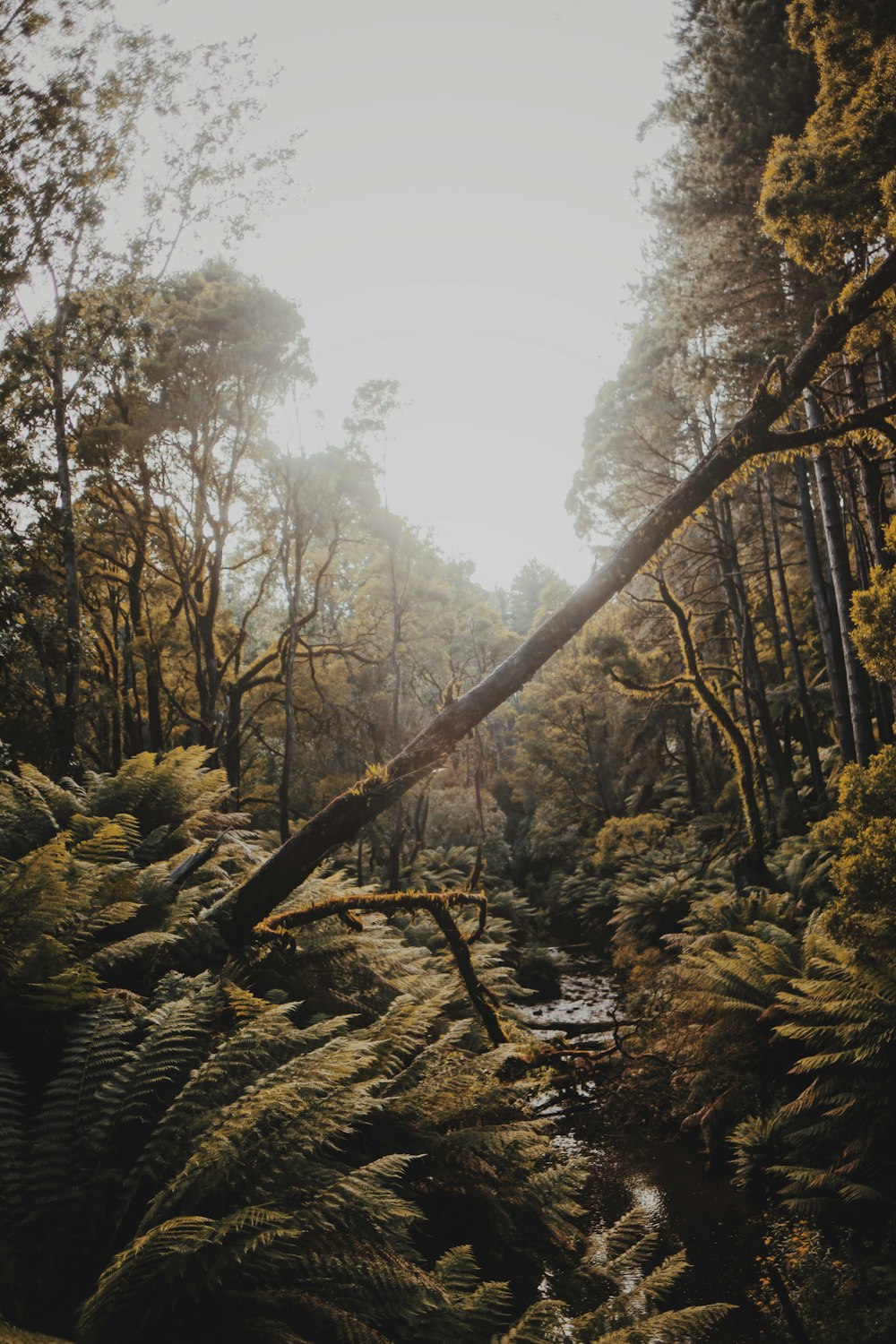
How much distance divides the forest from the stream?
2.0 inches

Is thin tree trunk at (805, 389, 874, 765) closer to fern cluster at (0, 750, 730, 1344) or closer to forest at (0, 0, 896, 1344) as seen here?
forest at (0, 0, 896, 1344)

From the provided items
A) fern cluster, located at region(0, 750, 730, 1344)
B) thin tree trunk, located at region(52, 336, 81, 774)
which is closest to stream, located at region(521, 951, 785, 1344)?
fern cluster, located at region(0, 750, 730, 1344)

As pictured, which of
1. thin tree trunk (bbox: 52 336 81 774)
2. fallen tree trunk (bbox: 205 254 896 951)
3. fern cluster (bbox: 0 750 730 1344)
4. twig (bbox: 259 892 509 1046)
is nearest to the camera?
fern cluster (bbox: 0 750 730 1344)

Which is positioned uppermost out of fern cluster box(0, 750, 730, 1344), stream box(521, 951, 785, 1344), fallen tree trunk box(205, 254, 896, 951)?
fallen tree trunk box(205, 254, 896, 951)

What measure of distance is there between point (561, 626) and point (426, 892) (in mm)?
5552

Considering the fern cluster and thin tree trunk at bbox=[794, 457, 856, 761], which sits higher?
thin tree trunk at bbox=[794, 457, 856, 761]

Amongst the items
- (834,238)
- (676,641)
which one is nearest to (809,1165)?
(834,238)

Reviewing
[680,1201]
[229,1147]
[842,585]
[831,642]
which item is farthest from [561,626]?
[831,642]

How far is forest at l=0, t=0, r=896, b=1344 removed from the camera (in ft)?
7.84

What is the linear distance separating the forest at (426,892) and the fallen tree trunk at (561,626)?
25 mm

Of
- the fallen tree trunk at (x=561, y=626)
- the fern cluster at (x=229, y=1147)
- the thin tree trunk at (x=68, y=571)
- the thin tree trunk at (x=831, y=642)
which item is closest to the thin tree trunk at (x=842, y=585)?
the thin tree trunk at (x=831, y=642)

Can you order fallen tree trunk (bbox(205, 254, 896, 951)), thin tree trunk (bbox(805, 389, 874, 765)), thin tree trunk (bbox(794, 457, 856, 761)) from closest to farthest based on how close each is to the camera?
fallen tree trunk (bbox(205, 254, 896, 951)), thin tree trunk (bbox(805, 389, 874, 765)), thin tree trunk (bbox(794, 457, 856, 761))

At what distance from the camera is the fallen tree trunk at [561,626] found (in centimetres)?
427

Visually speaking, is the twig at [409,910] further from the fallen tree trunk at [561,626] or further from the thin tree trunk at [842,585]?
the thin tree trunk at [842,585]
